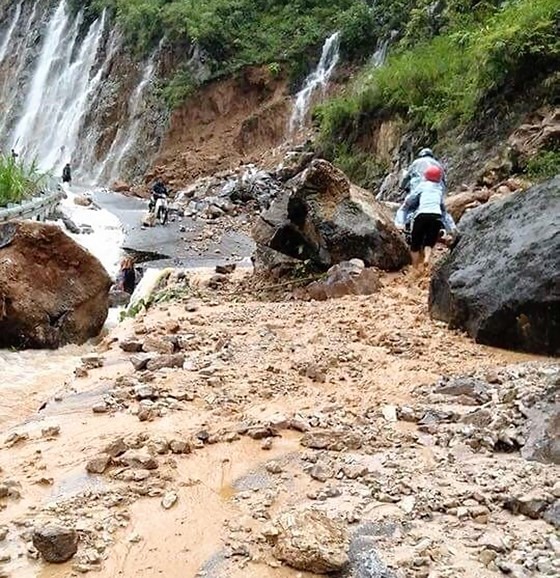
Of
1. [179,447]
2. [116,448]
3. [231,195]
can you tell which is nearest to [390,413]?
[179,447]

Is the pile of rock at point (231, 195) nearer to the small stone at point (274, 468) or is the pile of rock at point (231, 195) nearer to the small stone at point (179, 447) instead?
the small stone at point (179, 447)

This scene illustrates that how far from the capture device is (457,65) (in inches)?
615

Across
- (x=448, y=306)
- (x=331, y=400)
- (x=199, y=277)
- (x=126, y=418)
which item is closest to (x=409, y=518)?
(x=331, y=400)

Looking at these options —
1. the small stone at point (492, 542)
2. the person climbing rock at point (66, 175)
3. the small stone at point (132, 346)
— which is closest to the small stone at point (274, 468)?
the small stone at point (492, 542)

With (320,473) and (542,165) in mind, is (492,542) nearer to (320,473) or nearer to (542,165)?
(320,473)

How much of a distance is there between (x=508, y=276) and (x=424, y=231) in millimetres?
3084

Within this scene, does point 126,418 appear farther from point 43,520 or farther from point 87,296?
point 87,296

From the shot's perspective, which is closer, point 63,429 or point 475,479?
point 475,479

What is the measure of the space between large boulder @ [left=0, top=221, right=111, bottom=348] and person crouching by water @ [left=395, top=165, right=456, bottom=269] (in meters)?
4.77

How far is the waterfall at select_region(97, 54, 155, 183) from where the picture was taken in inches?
1244

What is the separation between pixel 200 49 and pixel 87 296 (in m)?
21.9

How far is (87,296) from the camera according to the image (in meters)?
11.0

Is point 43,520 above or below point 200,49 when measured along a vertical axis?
below

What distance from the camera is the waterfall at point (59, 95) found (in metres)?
34.3
